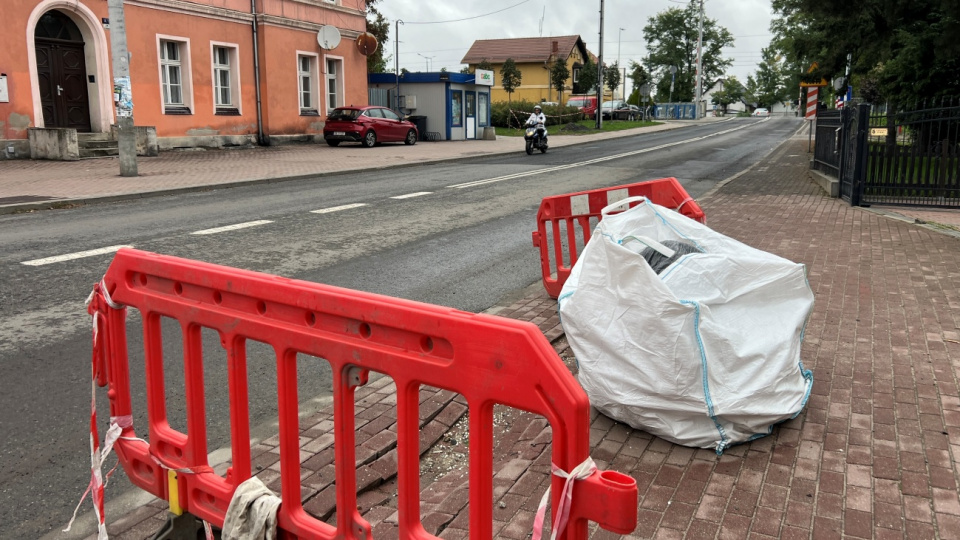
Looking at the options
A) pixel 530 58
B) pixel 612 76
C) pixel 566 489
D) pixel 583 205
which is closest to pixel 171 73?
pixel 583 205

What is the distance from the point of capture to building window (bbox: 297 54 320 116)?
2931 centimetres

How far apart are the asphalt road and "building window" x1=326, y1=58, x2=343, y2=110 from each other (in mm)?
13091

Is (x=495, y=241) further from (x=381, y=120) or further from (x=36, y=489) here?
(x=381, y=120)

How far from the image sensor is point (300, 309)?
2.34 metres

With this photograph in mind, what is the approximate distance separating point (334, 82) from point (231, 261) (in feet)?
79.8

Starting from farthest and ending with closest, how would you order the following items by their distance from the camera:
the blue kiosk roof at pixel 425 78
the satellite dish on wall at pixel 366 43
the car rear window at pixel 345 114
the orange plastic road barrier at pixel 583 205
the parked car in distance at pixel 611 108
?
the parked car in distance at pixel 611 108
the blue kiosk roof at pixel 425 78
the satellite dish on wall at pixel 366 43
the car rear window at pixel 345 114
the orange plastic road barrier at pixel 583 205

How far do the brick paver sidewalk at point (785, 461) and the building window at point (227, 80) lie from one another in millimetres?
22741

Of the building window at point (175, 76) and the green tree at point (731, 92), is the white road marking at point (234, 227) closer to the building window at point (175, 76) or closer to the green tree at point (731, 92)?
the building window at point (175, 76)

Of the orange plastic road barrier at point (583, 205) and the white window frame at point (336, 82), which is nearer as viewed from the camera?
the orange plastic road barrier at point (583, 205)

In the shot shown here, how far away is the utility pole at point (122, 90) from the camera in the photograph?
1574 centimetres

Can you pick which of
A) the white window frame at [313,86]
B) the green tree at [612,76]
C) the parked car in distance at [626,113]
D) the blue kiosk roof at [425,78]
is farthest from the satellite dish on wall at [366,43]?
the green tree at [612,76]

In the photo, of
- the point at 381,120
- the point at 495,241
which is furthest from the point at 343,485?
the point at 381,120

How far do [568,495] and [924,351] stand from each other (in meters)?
4.14

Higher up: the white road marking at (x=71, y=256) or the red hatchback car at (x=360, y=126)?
the red hatchback car at (x=360, y=126)
